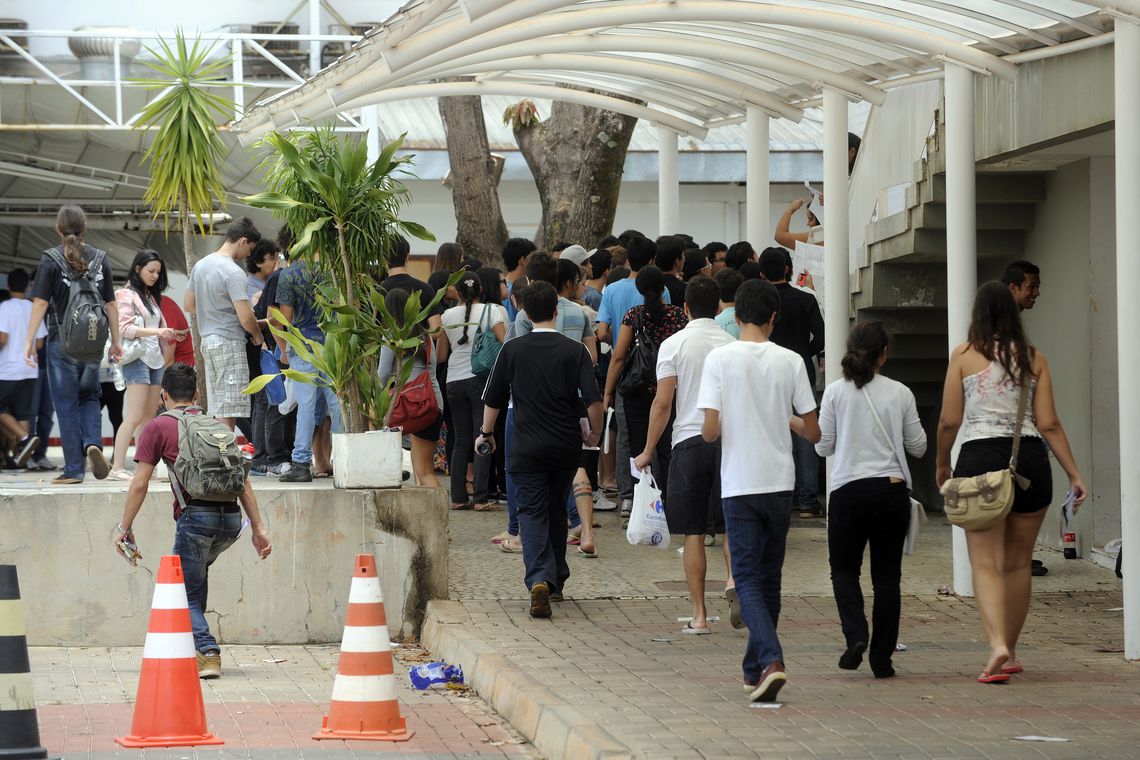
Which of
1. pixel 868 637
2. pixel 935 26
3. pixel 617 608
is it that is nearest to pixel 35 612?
pixel 617 608

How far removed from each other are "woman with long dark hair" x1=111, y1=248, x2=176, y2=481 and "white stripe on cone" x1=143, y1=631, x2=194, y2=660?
13.0ft

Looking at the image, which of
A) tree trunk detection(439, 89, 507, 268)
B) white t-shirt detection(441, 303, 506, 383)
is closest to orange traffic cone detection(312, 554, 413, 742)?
white t-shirt detection(441, 303, 506, 383)

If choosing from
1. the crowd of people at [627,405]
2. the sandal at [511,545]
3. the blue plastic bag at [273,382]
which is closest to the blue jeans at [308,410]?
the crowd of people at [627,405]

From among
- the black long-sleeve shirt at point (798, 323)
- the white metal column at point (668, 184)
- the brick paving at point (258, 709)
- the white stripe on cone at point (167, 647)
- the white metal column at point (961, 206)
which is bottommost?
the brick paving at point (258, 709)

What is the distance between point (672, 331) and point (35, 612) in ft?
14.2

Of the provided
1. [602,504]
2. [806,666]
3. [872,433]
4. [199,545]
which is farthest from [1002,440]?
[602,504]

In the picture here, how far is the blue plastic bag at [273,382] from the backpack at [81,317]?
3.84 ft

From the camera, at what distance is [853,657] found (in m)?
7.29

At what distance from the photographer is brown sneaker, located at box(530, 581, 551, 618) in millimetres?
8594

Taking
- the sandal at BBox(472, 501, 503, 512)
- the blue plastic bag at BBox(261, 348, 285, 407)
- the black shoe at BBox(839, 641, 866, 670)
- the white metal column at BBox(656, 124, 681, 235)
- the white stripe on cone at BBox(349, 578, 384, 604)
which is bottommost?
the black shoe at BBox(839, 641, 866, 670)

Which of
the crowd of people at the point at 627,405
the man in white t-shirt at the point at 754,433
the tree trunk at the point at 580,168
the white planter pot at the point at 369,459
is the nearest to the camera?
the man in white t-shirt at the point at 754,433

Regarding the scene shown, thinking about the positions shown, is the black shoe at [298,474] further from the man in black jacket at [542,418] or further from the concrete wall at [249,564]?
the man in black jacket at [542,418]

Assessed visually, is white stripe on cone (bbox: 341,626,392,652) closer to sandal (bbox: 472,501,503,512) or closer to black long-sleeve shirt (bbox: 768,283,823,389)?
black long-sleeve shirt (bbox: 768,283,823,389)

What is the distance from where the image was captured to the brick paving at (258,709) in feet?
21.3
